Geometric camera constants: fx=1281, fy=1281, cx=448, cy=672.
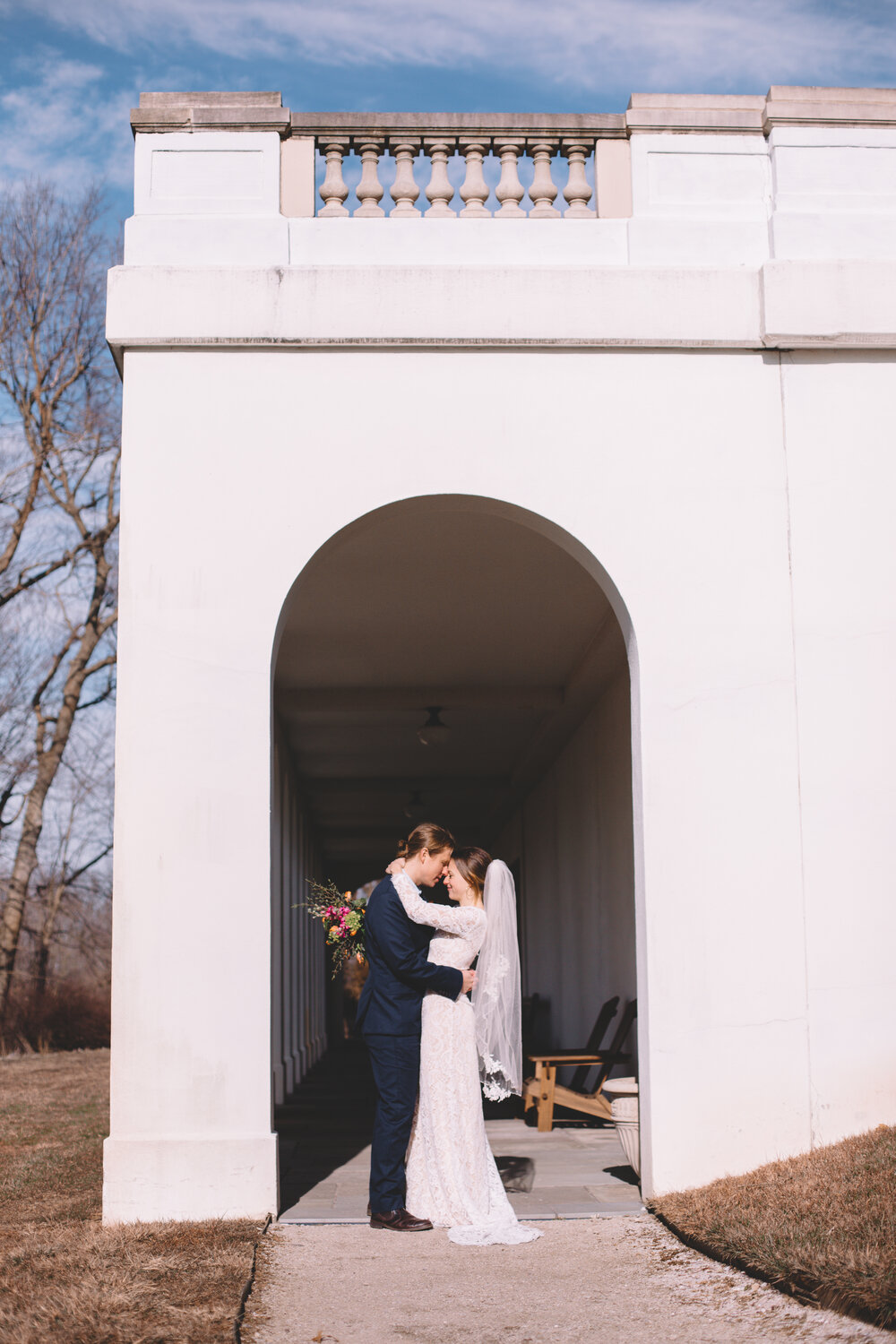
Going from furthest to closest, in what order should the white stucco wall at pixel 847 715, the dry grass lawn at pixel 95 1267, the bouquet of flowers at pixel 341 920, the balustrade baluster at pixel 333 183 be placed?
the balustrade baluster at pixel 333 183 < the bouquet of flowers at pixel 341 920 < the white stucco wall at pixel 847 715 < the dry grass lawn at pixel 95 1267

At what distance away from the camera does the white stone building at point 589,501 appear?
5902 millimetres

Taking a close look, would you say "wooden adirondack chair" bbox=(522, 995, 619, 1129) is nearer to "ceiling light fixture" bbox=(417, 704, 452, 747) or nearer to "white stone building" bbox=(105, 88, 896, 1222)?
"ceiling light fixture" bbox=(417, 704, 452, 747)

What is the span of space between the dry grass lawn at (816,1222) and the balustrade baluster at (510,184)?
4.85 meters

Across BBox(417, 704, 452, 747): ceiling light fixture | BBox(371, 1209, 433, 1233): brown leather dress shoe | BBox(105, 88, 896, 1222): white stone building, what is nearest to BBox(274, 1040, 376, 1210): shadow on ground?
BBox(371, 1209, 433, 1233): brown leather dress shoe

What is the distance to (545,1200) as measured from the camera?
611 cm

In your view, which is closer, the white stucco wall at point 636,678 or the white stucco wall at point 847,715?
the white stucco wall at point 636,678

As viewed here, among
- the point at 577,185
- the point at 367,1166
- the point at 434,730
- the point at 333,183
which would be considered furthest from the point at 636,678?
the point at 434,730

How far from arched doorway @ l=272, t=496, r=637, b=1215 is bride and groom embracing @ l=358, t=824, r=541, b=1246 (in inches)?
55.7

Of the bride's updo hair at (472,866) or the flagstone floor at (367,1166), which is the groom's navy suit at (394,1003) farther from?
the flagstone floor at (367,1166)

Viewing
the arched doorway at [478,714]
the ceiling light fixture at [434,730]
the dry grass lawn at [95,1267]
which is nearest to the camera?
the dry grass lawn at [95,1267]

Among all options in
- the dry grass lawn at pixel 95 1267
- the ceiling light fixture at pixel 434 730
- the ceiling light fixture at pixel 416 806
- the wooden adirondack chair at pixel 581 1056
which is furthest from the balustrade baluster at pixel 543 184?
the ceiling light fixture at pixel 416 806

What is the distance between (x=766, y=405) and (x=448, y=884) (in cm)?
290

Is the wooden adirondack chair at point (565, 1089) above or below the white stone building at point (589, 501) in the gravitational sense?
below

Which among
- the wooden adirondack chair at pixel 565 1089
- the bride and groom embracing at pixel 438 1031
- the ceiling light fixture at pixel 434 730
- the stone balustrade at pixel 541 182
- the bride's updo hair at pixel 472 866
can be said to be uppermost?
the stone balustrade at pixel 541 182
